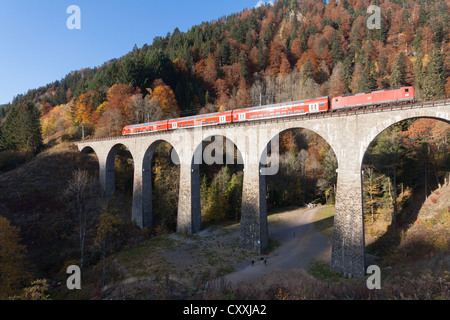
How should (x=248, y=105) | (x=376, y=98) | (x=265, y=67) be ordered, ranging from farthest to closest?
(x=265, y=67)
(x=248, y=105)
(x=376, y=98)

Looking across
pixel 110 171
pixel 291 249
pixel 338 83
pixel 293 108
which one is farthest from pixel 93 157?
pixel 338 83

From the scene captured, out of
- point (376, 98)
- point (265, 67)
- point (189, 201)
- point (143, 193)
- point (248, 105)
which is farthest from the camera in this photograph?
point (265, 67)

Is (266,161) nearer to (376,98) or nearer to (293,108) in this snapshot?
(293,108)

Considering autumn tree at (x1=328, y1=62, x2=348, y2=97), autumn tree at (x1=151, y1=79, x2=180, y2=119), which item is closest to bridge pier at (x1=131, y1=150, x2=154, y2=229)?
autumn tree at (x1=151, y1=79, x2=180, y2=119)

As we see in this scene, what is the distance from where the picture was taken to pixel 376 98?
17.6m

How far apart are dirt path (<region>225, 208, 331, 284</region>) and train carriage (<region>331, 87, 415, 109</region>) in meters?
14.3

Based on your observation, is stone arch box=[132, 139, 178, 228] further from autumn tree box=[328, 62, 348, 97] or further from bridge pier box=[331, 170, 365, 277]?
autumn tree box=[328, 62, 348, 97]

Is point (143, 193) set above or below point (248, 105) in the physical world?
below

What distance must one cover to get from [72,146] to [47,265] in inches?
1071

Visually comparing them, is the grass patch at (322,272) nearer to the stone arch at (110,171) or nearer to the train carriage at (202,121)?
the train carriage at (202,121)

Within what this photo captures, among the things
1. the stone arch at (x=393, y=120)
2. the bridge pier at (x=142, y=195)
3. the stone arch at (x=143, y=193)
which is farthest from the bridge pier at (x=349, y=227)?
the bridge pier at (x=142, y=195)

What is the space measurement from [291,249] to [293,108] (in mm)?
14580

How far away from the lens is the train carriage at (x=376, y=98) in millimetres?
16438
